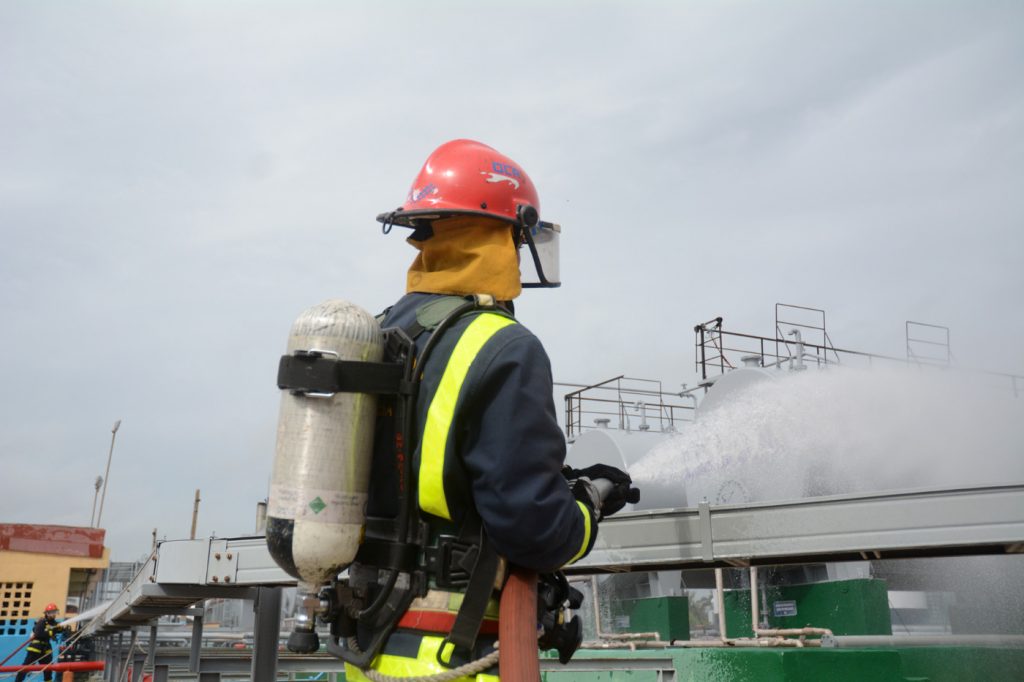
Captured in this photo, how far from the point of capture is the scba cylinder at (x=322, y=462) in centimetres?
244

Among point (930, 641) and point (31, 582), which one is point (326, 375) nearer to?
point (930, 641)

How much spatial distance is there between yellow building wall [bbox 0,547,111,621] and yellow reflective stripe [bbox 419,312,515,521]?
18460mm

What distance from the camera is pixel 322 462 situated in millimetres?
2477

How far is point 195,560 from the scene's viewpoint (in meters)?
5.36

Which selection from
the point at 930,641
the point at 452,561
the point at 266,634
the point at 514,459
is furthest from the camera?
the point at 930,641

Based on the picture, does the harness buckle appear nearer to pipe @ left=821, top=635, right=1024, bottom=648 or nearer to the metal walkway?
the metal walkway

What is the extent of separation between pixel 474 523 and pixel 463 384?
41 cm

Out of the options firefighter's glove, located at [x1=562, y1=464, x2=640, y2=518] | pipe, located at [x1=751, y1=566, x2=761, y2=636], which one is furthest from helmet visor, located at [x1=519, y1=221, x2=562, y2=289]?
pipe, located at [x1=751, y1=566, x2=761, y2=636]

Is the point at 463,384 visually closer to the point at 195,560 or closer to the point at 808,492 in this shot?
the point at 195,560

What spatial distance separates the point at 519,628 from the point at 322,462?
0.71 meters

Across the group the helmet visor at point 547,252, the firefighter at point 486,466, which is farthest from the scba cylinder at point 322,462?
the helmet visor at point 547,252

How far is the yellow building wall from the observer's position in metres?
18.0

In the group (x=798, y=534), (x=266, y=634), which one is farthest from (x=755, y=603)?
(x=798, y=534)

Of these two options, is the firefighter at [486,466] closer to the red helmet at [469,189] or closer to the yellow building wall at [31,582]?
the red helmet at [469,189]
